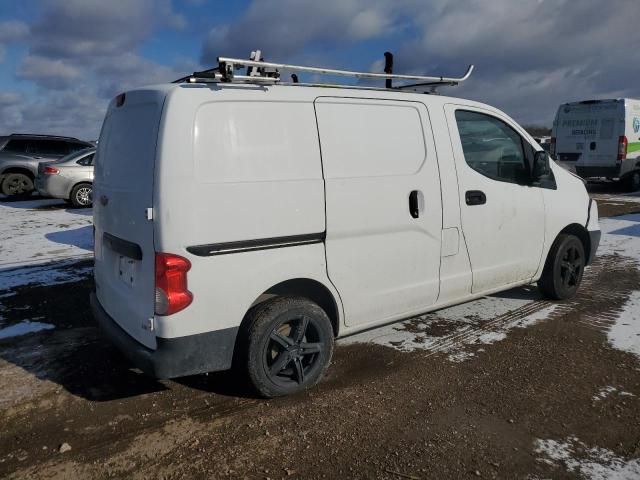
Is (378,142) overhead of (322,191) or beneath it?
overhead

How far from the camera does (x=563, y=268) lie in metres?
5.17

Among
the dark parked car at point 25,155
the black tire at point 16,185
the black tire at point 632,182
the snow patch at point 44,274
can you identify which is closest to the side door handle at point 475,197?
the snow patch at point 44,274

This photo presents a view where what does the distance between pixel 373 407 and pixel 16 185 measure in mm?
15207

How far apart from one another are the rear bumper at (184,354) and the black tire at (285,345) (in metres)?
0.13

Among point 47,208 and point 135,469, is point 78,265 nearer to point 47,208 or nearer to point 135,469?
point 135,469

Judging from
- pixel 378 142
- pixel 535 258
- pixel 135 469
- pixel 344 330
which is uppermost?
pixel 378 142

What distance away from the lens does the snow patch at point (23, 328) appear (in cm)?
454

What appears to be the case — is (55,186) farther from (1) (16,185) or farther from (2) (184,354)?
(2) (184,354)

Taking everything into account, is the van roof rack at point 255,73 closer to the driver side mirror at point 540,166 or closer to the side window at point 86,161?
the driver side mirror at point 540,166

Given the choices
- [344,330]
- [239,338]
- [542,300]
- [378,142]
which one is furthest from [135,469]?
→ [542,300]

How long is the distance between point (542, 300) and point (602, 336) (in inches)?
38.5

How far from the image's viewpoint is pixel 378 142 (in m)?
3.61

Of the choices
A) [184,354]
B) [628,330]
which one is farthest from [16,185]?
[628,330]

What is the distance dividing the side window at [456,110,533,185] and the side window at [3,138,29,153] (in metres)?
15.2
